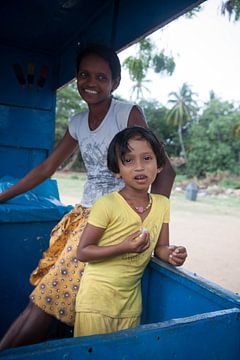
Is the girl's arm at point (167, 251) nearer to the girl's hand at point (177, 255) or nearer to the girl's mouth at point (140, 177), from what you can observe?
the girl's hand at point (177, 255)

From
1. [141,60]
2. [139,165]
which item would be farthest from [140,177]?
[141,60]

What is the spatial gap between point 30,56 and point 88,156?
1640 millimetres

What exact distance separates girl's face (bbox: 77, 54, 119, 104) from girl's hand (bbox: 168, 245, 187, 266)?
814mm

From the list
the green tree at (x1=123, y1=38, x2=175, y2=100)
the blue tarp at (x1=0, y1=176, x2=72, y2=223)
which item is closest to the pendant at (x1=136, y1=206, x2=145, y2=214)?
the blue tarp at (x1=0, y1=176, x2=72, y2=223)

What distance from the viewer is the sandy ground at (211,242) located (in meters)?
6.33

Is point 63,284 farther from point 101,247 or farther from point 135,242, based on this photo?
point 135,242

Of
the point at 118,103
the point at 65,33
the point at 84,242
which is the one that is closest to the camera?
the point at 84,242

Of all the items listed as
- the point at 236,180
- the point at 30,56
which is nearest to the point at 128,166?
the point at 30,56

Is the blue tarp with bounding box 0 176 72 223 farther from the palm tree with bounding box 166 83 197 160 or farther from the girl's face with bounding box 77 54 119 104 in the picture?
the palm tree with bounding box 166 83 197 160

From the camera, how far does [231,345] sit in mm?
1077

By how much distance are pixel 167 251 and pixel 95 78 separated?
0.89m

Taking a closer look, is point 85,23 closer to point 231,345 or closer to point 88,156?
point 88,156

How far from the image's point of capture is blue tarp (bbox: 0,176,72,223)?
236 cm

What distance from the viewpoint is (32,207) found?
8.17ft
